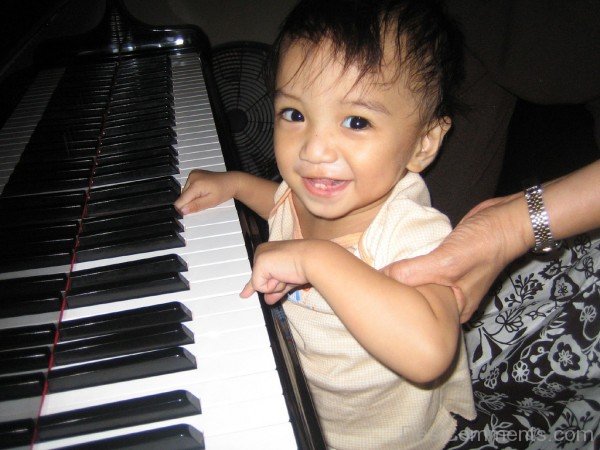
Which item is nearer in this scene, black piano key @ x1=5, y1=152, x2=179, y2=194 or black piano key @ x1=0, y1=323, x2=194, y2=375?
black piano key @ x1=0, y1=323, x2=194, y2=375

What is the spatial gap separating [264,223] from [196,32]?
36.1 inches

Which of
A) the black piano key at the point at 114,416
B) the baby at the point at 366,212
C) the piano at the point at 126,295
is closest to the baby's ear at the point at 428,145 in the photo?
the baby at the point at 366,212

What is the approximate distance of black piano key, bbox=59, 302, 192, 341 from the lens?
2.70ft

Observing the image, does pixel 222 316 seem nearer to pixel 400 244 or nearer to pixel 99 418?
pixel 99 418

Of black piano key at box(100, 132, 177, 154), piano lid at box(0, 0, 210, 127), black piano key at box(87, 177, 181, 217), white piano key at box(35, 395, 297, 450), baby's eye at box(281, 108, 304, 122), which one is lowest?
white piano key at box(35, 395, 297, 450)

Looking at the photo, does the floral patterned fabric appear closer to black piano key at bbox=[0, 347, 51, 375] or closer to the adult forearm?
the adult forearm

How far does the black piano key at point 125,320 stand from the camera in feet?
2.70

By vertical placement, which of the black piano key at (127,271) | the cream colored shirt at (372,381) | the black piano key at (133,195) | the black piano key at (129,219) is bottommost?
the cream colored shirt at (372,381)

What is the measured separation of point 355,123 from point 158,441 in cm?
68

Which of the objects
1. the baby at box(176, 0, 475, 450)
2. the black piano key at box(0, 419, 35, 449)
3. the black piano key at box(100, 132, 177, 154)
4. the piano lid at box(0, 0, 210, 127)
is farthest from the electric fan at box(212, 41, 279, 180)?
the black piano key at box(0, 419, 35, 449)

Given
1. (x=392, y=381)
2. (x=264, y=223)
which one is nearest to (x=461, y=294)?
(x=392, y=381)

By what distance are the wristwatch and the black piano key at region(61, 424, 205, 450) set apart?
0.81 meters

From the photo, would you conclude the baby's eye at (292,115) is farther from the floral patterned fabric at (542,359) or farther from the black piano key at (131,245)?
the floral patterned fabric at (542,359)

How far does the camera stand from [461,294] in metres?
0.94
